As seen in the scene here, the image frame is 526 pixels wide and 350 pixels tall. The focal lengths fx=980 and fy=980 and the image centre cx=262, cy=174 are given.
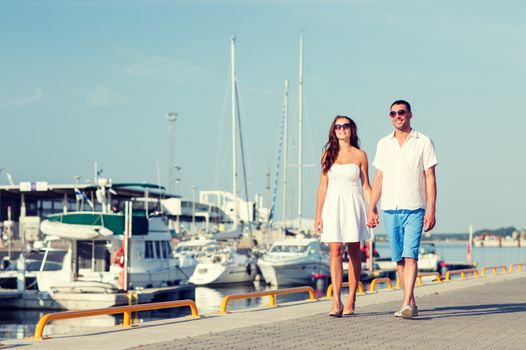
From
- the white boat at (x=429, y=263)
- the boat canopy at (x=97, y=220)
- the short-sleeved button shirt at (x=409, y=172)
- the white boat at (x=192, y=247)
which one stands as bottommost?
the white boat at (x=429, y=263)

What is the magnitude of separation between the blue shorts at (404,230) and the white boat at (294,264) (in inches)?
1833

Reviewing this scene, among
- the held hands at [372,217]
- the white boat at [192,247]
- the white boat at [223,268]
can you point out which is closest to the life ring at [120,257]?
the white boat at [223,268]

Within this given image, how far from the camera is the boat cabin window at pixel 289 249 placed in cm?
6122

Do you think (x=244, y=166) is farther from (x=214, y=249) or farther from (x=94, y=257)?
(x=94, y=257)

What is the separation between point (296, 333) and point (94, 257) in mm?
32070

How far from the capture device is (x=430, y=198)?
454 inches

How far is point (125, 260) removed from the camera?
36.4 m

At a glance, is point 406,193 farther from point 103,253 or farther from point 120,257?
point 103,253

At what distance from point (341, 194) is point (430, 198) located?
106cm

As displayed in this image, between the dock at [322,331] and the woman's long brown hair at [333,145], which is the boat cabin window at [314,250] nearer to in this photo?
the dock at [322,331]

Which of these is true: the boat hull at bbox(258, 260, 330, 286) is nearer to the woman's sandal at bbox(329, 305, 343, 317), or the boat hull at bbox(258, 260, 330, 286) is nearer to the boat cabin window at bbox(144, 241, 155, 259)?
the boat cabin window at bbox(144, 241, 155, 259)

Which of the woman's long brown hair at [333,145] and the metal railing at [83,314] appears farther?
the woman's long brown hair at [333,145]

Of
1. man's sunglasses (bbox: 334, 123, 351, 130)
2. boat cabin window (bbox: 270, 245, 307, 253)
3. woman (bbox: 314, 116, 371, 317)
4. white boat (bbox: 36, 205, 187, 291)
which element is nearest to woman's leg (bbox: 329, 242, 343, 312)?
woman (bbox: 314, 116, 371, 317)

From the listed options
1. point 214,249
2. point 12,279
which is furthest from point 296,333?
point 214,249
